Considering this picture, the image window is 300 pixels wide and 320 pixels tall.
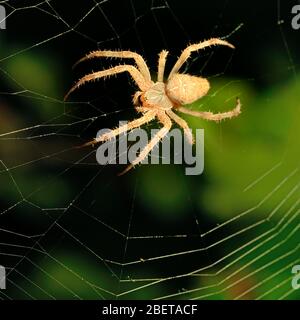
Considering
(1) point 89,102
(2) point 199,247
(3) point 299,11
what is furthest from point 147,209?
(3) point 299,11

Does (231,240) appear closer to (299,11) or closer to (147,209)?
(147,209)

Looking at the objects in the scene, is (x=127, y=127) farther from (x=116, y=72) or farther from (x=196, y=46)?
(x=196, y=46)

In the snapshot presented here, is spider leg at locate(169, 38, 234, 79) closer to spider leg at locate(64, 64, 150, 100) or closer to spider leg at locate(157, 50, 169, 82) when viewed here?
spider leg at locate(157, 50, 169, 82)

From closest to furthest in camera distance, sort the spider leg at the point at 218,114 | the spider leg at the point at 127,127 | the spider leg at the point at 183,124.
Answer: the spider leg at the point at 127,127 → the spider leg at the point at 218,114 → the spider leg at the point at 183,124

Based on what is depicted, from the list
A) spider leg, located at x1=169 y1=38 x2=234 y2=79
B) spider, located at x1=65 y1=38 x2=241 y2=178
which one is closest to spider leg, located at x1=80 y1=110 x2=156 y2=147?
spider, located at x1=65 y1=38 x2=241 y2=178

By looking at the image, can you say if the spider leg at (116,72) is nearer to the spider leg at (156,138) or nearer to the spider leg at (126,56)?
the spider leg at (126,56)

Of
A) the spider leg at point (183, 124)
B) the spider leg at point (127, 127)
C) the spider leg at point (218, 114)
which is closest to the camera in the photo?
the spider leg at point (127, 127)

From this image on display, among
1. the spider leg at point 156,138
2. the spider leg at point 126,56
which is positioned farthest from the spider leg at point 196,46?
the spider leg at point 156,138

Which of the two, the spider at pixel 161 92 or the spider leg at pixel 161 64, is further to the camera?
the spider leg at pixel 161 64

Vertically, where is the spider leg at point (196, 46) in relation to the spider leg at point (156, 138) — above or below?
above
